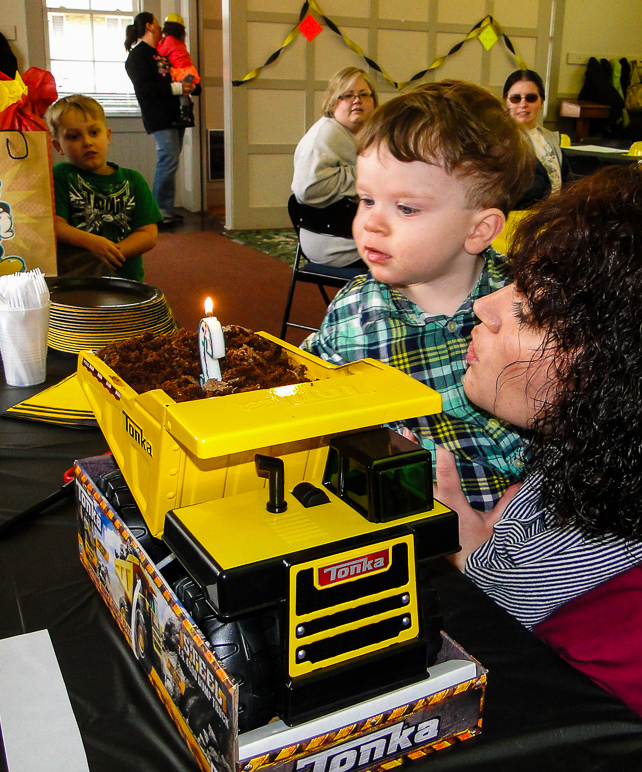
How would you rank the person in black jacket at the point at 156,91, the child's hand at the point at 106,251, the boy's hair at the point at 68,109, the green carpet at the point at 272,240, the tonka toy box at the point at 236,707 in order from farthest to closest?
the person in black jacket at the point at 156,91
the green carpet at the point at 272,240
the boy's hair at the point at 68,109
the child's hand at the point at 106,251
the tonka toy box at the point at 236,707

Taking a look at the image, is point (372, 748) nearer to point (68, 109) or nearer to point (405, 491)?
point (405, 491)

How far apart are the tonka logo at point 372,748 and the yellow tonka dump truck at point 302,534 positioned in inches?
1.3

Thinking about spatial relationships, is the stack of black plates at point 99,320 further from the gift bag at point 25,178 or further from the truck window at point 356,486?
the truck window at point 356,486

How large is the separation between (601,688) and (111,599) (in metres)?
0.46

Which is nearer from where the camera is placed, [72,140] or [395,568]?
[395,568]

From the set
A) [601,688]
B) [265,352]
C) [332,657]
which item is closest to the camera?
[332,657]

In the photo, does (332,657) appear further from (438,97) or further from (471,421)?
(438,97)

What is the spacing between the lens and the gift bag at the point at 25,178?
1.42 metres

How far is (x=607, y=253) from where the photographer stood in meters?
0.55

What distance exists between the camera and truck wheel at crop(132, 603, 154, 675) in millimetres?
592

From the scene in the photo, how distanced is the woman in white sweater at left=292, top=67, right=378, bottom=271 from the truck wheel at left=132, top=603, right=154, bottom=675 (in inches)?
94.7

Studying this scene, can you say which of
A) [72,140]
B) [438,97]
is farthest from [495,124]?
[72,140]

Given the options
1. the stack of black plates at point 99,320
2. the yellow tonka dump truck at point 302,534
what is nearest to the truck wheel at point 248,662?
the yellow tonka dump truck at point 302,534

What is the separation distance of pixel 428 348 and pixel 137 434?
0.68m
